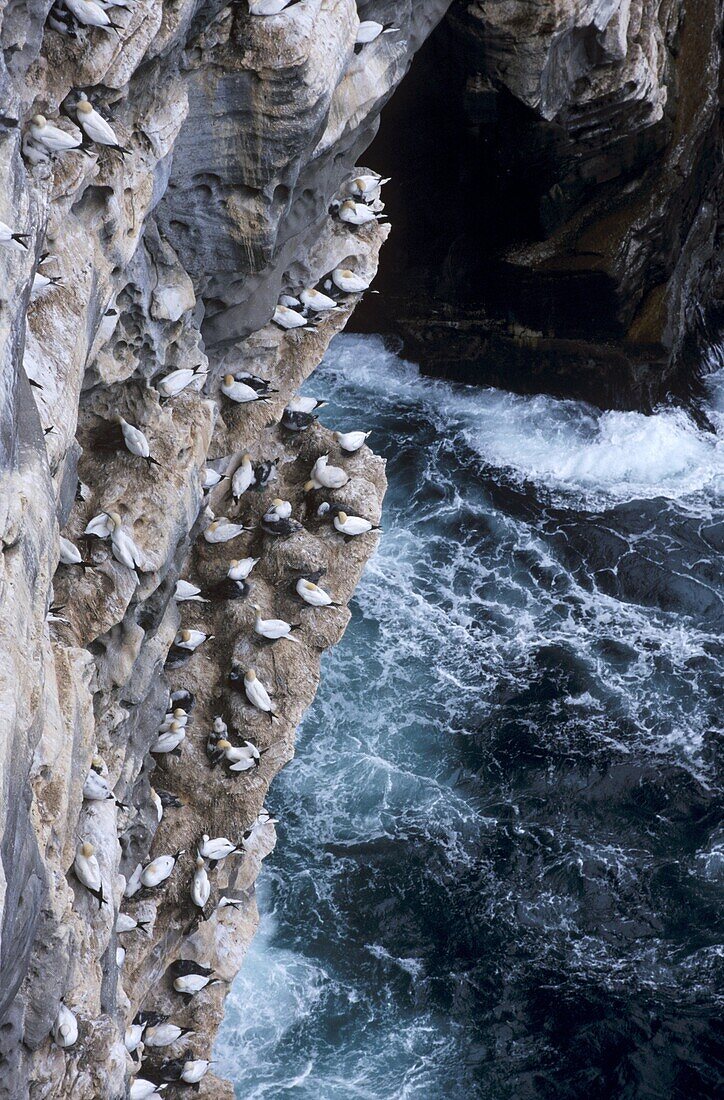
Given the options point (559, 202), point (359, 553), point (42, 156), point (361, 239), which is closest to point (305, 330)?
point (361, 239)

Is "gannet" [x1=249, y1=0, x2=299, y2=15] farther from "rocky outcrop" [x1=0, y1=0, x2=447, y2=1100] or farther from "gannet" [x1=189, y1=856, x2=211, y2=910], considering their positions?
"gannet" [x1=189, y1=856, x2=211, y2=910]

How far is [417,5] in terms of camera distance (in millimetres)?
14719

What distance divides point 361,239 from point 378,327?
11.6 m

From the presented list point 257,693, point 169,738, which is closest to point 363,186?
point 257,693

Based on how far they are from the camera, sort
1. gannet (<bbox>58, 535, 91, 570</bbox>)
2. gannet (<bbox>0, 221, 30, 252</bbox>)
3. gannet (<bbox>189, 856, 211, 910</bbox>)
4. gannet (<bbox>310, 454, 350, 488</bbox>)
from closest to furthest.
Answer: gannet (<bbox>0, 221, 30, 252</bbox>), gannet (<bbox>58, 535, 91, 570</bbox>), gannet (<bbox>189, 856, 211, 910</bbox>), gannet (<bbox>310, 454, 350, 488</bbox>)

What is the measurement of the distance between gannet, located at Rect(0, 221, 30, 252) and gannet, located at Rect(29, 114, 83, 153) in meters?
1.14

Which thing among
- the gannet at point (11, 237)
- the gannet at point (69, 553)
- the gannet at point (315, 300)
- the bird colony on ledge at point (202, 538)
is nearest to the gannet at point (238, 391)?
the bird colony on ledge at point (202, 538)

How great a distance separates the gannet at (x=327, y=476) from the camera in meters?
13.8

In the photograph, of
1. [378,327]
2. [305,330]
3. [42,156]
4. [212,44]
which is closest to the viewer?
[42,156]

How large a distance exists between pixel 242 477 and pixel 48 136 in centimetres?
592

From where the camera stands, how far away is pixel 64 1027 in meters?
8.29

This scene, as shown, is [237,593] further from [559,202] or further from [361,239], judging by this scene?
[559,202]

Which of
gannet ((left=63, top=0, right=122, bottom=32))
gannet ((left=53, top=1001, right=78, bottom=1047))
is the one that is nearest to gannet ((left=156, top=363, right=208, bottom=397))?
gannet ((left=63, top=0, right=122, bottom=32))

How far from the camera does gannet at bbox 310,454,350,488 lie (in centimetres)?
1380
